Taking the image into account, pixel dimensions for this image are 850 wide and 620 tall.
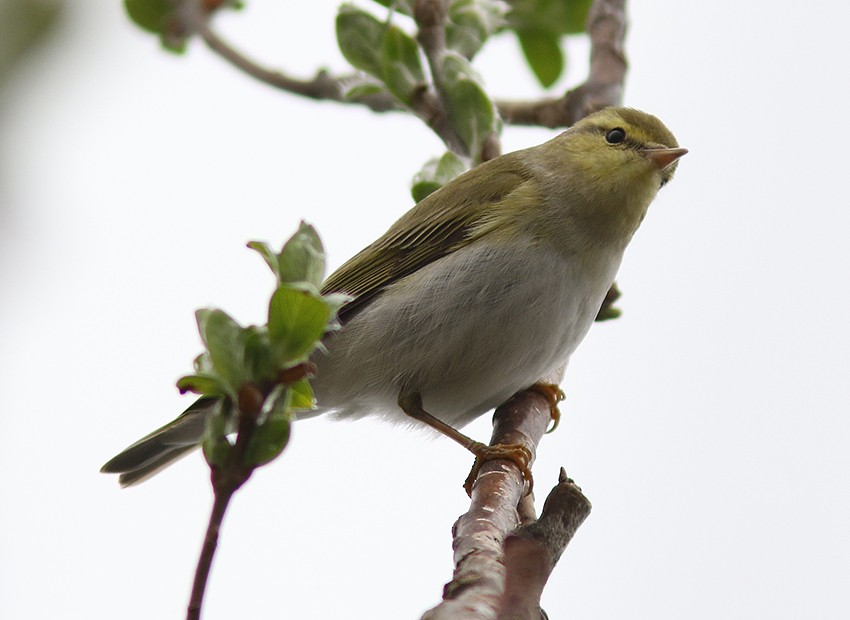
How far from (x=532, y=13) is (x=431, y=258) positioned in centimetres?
105

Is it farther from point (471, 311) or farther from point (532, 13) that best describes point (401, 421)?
point (532, 13)

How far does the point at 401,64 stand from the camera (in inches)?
126

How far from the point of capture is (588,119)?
3.75 meters

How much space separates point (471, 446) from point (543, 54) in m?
1.70

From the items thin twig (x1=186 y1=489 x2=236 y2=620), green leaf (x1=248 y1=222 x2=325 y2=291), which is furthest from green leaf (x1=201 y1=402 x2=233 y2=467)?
green leaf (x1=248 y1=222 x2=325 y2=291)

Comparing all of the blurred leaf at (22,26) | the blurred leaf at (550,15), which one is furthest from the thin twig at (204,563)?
the blurred leaf at (550,15)

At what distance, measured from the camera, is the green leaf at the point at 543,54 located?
3.97 metres

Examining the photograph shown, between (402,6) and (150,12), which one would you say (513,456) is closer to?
(402,6)

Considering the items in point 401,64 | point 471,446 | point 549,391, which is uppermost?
point 401,64

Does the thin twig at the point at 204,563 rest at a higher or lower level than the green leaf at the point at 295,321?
lower

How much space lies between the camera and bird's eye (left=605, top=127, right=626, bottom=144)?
12.3 ft

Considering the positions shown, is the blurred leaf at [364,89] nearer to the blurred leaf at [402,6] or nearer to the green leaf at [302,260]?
the blurred leaf at [402,6]

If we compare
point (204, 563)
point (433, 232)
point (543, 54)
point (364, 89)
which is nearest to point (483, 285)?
point (433, 232)

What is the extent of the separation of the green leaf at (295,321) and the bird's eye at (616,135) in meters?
2.63
